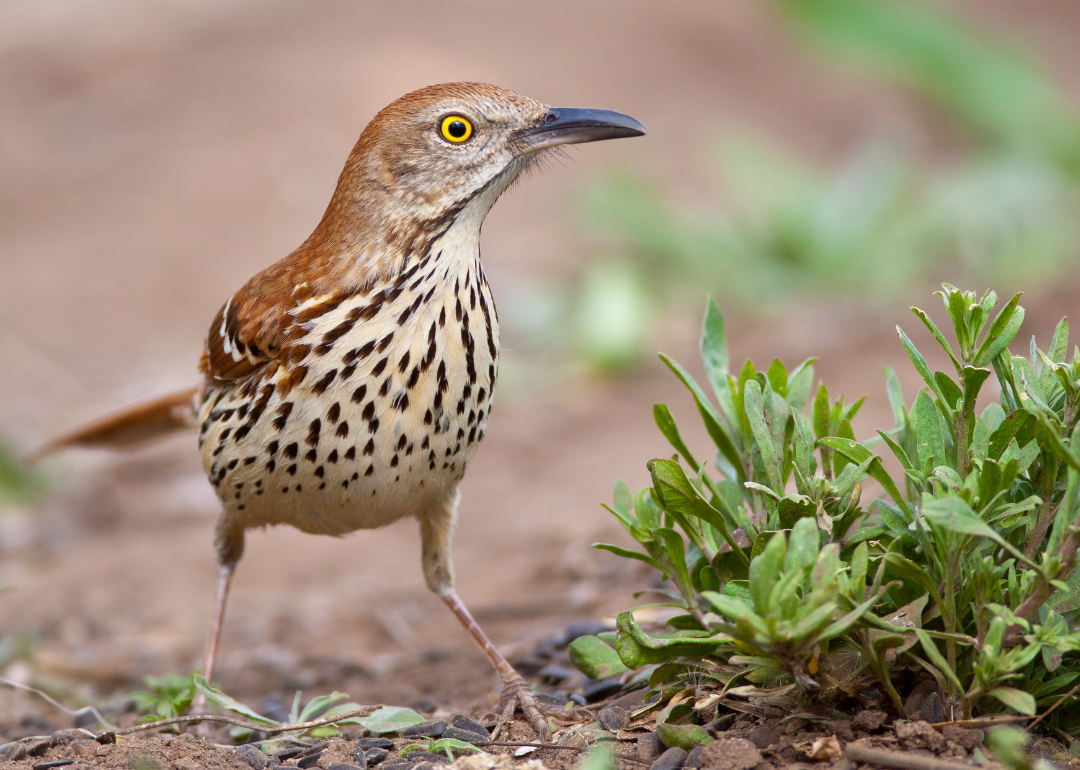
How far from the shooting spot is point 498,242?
29.9 ft

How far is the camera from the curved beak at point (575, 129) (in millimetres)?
3359

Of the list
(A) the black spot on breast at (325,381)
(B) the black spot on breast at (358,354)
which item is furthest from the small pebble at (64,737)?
(B) the black spot on breast at (358,354)

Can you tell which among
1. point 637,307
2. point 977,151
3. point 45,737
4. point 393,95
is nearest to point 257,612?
point 45,737

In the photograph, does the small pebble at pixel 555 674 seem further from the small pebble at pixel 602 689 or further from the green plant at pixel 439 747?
the green plant at pixel 439 747

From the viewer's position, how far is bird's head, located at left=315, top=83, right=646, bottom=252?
3.26 m

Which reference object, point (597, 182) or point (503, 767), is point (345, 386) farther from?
point (597, 182)

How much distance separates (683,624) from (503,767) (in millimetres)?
606

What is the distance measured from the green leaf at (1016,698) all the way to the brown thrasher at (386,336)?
1184mm

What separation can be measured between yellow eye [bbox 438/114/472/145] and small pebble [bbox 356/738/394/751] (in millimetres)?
1669

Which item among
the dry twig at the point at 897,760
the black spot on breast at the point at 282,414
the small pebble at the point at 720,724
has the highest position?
the black spot on breast at the point at 282,414

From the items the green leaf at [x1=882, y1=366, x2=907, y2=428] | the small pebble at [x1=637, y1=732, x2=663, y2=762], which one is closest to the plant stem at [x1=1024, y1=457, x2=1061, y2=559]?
the green leaf at [x1=882, y1=366, x2=907, y2=428]

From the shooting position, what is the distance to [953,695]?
2.36 metres

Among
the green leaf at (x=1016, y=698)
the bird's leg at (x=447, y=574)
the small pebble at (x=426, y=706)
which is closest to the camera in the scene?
→ the green leaf at (x=1016, y=698)

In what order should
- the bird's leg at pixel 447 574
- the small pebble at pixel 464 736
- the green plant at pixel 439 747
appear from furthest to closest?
the bird's leg at pixel 447 574 → the small pebble at pixel 464 736 → the green plant at pixel 439 747
